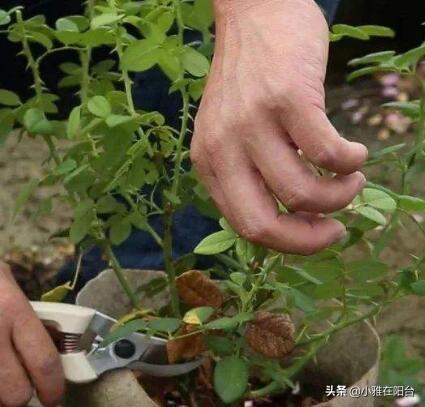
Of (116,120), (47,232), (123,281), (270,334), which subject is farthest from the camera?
(47,232)

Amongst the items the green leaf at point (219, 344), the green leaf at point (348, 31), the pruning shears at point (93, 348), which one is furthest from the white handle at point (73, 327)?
the green leaf at point (348, 31)

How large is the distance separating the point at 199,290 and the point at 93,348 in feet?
0.36

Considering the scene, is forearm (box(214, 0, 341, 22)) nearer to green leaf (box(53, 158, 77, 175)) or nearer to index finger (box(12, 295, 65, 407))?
green leaf (box(53, 158, 77, 175))

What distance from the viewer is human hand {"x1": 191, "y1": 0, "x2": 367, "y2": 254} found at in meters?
0.64

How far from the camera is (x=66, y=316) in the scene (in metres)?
0.85

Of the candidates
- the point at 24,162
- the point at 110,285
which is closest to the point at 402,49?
the point at 24,162

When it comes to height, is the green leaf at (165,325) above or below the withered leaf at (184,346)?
above

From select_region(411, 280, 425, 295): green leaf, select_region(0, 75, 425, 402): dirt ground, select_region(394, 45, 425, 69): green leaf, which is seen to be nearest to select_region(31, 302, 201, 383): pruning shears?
select_region(411, 280, 425, 295): green leaf

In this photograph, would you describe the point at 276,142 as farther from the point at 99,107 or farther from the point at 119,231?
the point at 119,231

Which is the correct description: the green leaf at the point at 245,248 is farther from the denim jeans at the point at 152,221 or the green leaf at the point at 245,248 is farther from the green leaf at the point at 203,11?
the denim jeans at the point at 152,221

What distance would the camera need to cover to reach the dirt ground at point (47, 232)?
162cm

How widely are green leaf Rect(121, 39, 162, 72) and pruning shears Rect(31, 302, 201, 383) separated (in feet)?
0.75

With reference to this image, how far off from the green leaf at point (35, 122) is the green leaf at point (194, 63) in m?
0.16

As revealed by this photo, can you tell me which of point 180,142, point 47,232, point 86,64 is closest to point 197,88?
point 180,142
